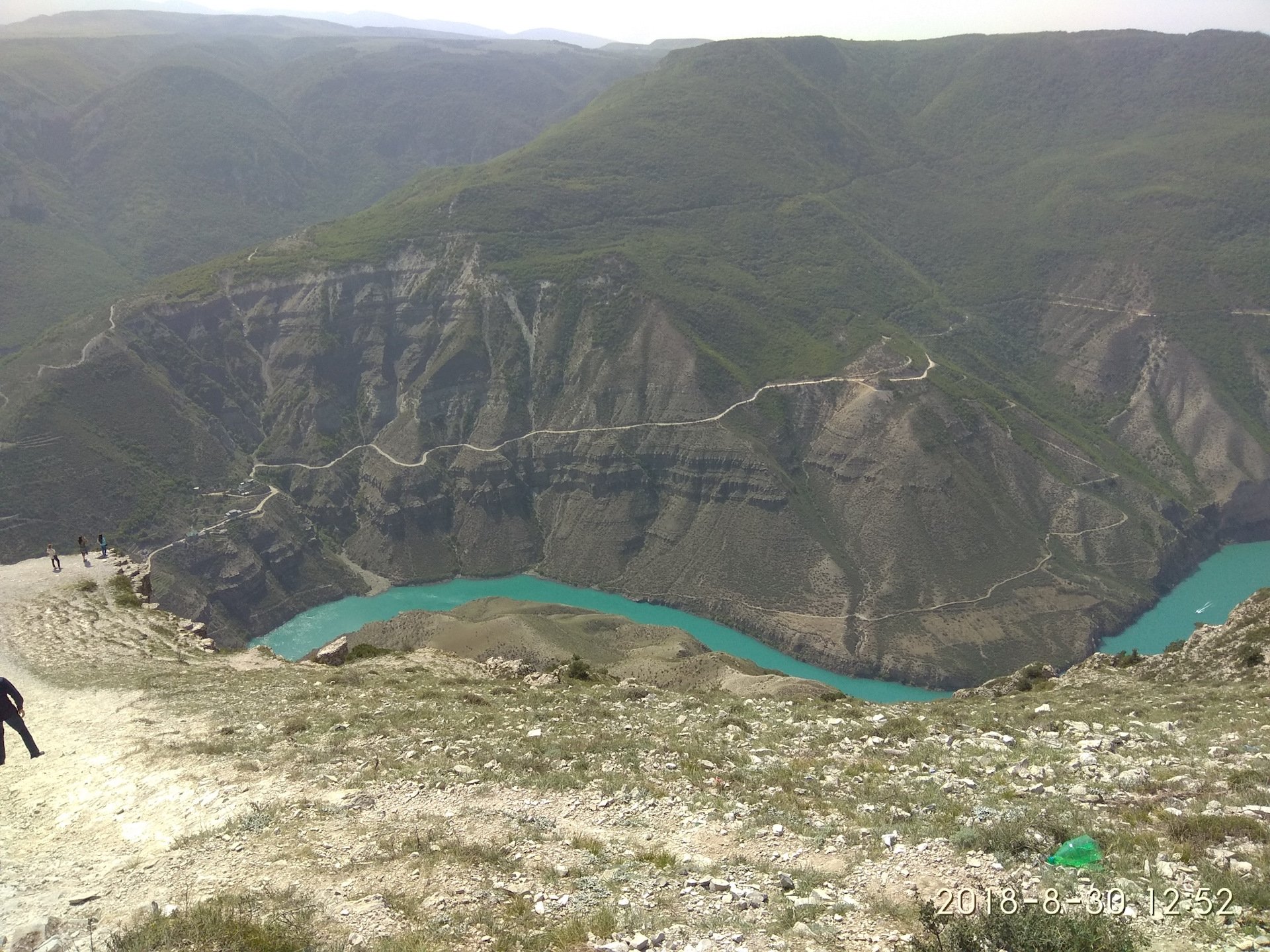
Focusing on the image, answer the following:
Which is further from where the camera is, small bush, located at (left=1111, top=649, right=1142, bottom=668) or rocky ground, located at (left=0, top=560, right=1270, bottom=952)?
small bush, located at (left=1111, top=649, right=1142, bottom=668)

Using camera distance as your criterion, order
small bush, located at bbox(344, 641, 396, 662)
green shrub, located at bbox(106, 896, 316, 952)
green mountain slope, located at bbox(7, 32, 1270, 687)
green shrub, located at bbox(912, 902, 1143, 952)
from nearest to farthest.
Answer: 1. green shrub, located at bbox(912, 902, 1143, 952)
2. green shrub, located at bbox(106, 896, 316, 952)
3. small bush, located at bbox(344, 641, 396, 662)
4. green mountain slope, located at bbox(7, 32, 1270, 687)

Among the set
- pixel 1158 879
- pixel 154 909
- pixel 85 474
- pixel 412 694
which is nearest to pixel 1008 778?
pixel 1158 879

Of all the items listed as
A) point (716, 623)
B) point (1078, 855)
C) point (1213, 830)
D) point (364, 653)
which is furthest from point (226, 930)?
point (716, 623)

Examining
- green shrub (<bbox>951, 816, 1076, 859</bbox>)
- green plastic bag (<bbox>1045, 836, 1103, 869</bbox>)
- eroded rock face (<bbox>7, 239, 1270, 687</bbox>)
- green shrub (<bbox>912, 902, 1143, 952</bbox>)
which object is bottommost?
eroded rock face (<bbox>7, 239, 1270, 687</bbox>)

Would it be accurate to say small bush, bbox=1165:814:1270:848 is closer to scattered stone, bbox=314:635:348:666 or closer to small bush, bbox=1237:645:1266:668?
small bush, bbox=1237:645:1266:668

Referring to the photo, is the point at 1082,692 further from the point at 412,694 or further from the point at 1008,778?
the point at 412,694

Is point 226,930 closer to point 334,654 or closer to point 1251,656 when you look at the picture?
point 334,654
